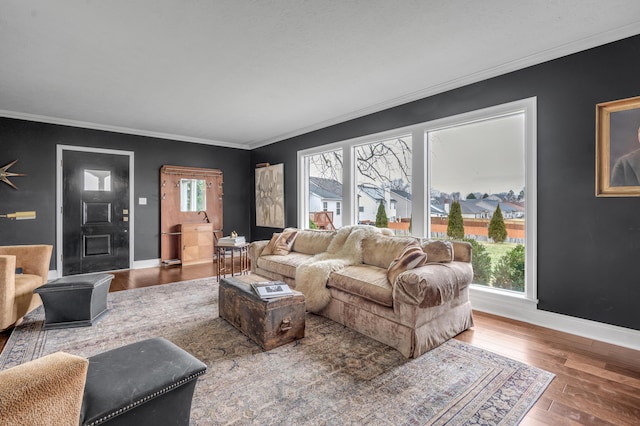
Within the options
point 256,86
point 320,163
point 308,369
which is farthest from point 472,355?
point 320,163

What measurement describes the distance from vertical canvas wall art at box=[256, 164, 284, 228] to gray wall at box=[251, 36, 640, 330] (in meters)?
4.20

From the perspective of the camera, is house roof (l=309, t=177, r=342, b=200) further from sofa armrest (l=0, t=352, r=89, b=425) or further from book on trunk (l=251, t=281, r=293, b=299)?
sofa armrest (l=0, t=352, r=89, b=425)

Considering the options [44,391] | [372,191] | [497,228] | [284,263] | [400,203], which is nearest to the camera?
[44,391]

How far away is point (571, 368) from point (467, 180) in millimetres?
2091

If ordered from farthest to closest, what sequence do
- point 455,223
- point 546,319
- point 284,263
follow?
point 284,263 → point 455,223 → point 546,319

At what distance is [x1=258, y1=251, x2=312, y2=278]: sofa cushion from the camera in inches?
149

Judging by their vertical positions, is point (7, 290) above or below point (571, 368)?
above

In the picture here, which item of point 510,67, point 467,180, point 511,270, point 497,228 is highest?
point 510,67

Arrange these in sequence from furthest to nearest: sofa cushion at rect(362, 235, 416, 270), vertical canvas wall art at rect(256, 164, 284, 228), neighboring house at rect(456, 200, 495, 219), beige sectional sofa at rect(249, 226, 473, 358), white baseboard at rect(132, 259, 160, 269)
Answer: vertical canvas wall art at rect(256, 164, 284, 228) < white baseboard at rect(132, 259, 160, 269) < neighboring house at rect(456, 200, 495, 219) < sofa cushion at rect(362, 235, 416, 270) < beige sectional sofa at rect(249, 226, 473, 358)

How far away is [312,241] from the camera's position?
4.41 m

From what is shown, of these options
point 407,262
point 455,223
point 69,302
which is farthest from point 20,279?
point 455,223

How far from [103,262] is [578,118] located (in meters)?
7.04

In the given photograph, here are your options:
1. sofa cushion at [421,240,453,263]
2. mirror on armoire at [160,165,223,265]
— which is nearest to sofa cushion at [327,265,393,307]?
sofa cushion at [421,240,453,263]

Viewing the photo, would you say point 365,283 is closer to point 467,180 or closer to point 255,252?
point 467,180
